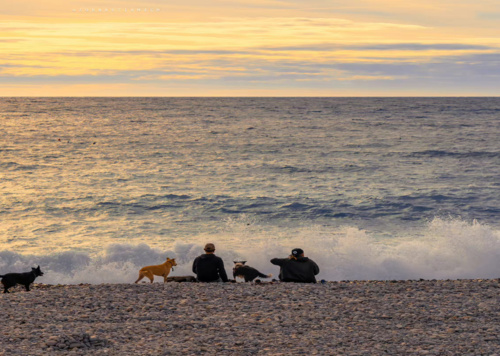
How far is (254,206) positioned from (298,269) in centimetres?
1296

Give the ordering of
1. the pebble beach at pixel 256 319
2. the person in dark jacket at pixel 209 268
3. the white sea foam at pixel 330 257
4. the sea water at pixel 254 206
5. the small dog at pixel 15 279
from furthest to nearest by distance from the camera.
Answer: the sea water at pixel 254 206
the white sea foam at pixel 330 257
the person in dark jacket at pixel 209 268
the small dog at pixel 15 279
the pebble beach at pixel 256 319

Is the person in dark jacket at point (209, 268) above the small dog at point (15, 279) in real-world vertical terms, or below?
above

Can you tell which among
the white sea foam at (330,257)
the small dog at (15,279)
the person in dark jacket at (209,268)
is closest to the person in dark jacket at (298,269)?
the person in dark jacket at (209,268)

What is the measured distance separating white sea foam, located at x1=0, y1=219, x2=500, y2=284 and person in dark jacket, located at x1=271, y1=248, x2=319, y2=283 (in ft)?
13.2

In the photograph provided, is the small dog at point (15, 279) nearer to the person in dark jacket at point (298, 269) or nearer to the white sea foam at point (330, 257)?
the white sea foam at point (330, 257)

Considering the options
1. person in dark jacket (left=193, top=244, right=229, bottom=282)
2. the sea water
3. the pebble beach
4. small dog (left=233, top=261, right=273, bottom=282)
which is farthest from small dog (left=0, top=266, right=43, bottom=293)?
small dog (left=233, top=261, right=273, bottom=282)

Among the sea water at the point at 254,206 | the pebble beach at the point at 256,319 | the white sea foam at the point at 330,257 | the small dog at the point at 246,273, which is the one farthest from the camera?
the sea water at the point at 254,206

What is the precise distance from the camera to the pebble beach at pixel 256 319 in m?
7.68

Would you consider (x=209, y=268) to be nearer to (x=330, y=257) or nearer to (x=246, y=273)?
(x=246, y=273)

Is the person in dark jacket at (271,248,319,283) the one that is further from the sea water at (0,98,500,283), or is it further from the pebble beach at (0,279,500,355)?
the sea water at (0,98,500,283)

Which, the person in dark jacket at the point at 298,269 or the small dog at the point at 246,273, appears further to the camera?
the small dog at the point at 246,273

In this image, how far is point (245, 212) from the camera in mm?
23625

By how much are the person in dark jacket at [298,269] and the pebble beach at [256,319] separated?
0.41 meters

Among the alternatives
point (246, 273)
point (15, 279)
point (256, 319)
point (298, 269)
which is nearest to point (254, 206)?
point (246, 273)
